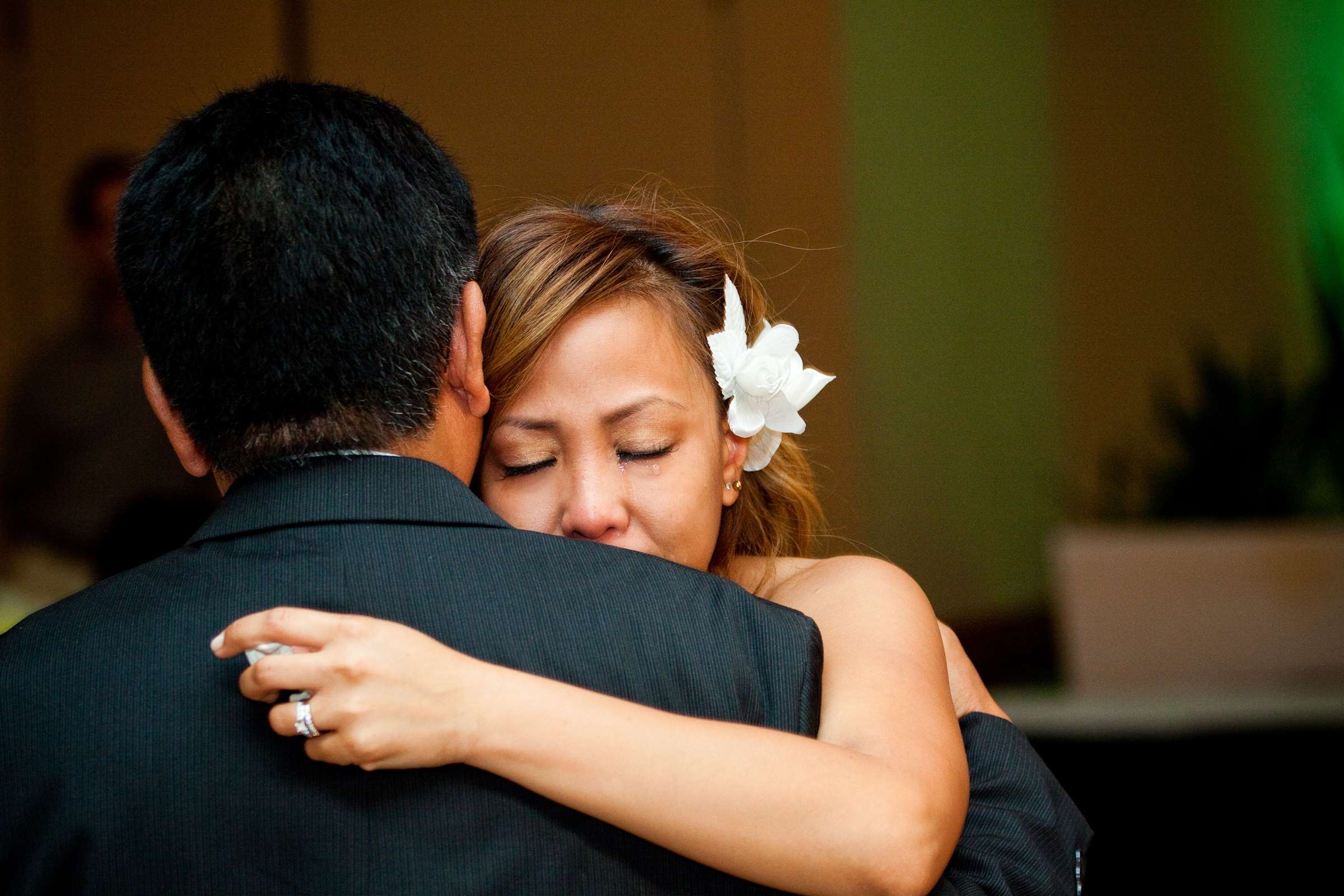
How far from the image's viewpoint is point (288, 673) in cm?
94

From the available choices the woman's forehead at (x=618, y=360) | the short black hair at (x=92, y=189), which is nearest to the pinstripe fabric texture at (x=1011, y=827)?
the woman's forehead at (x=618, y=360)

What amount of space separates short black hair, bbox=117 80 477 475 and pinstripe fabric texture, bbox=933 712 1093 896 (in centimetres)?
72

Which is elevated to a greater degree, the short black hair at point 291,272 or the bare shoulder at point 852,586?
the short black hair at point 291,272

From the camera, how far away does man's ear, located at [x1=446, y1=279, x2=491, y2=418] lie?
1193 mm

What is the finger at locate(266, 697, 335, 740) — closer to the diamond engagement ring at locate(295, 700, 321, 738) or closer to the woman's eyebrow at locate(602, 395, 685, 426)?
the diamond engagement ring at locate(295, 700, 321, 738)

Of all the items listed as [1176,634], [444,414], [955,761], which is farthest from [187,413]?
[1176,634]

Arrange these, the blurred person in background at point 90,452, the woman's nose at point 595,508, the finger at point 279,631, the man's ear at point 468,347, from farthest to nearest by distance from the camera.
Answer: the blurred person in background at point 90,452 → the woman's nose at point 595,508 → the man's ear at point 468,347 → the finger at point 279,631

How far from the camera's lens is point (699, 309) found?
6.38 ft

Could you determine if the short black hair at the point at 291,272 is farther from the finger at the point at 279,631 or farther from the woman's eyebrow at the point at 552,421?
the woman's eyebrow at the point at 552,421

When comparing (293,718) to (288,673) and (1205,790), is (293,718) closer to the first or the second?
(288,673)

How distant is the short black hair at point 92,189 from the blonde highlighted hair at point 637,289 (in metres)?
2.11

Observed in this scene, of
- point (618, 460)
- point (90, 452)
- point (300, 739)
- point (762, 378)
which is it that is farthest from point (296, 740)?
point (90, 452)

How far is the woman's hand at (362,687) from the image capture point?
3.10ft

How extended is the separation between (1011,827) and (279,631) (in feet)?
2.73
